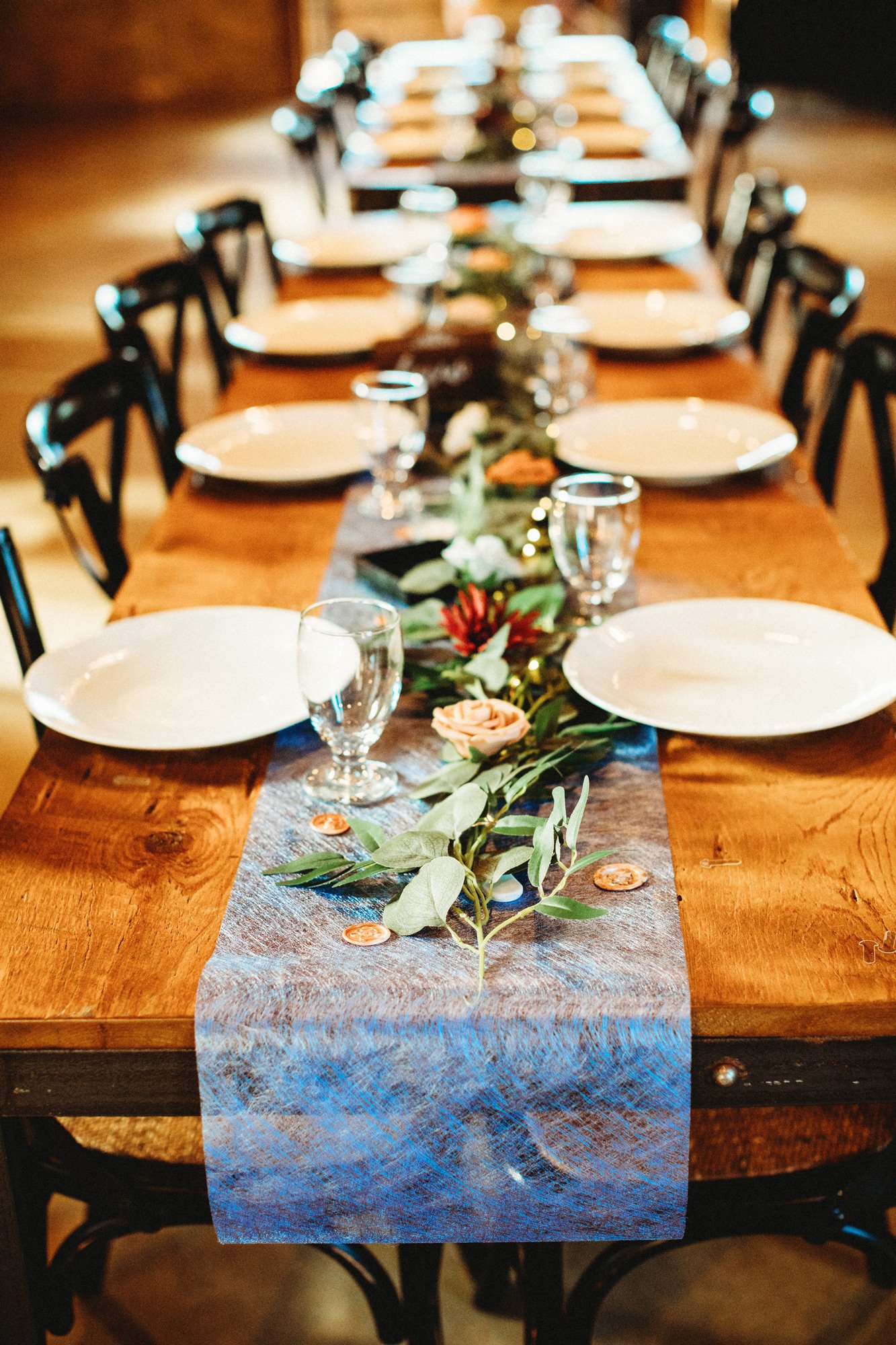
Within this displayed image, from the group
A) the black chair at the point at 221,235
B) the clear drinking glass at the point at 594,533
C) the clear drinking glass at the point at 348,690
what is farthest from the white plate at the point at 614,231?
the clear drinking glass at the point at 348,690

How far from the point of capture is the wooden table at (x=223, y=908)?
93 cm

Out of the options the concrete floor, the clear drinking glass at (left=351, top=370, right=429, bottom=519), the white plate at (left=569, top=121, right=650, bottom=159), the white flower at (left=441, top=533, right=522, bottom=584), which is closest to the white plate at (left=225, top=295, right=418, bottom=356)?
the clear drinking glass at (left=351, top=370, right=429, bottom=519)

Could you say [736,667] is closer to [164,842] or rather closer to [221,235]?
[164,842]

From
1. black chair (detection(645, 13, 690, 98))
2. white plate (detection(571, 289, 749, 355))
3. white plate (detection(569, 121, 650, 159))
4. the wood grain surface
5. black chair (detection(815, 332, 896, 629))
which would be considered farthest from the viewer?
black chair (detection(645, 13, 690, 98))

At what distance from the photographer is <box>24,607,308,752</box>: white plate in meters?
1.24

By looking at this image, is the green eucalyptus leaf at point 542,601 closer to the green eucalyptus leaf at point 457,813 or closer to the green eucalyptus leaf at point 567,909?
the green eucalyptus leaf at point 457,813

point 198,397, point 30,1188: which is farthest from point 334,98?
point 30,1188

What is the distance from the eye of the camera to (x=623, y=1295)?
5.41ft

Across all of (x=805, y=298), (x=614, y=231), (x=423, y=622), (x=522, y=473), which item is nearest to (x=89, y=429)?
(x=522, y=473)

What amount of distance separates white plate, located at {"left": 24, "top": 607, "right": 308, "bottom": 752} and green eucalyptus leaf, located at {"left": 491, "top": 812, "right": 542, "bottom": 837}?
0.27 metres

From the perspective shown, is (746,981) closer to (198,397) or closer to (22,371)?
(198,397)

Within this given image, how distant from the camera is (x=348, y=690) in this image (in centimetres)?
112

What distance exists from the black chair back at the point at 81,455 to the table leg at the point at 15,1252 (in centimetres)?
87

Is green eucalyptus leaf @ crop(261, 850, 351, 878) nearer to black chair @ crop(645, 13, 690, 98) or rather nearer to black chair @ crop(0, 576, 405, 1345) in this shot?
black chair @ crop(0, 576, 405, 1345)
